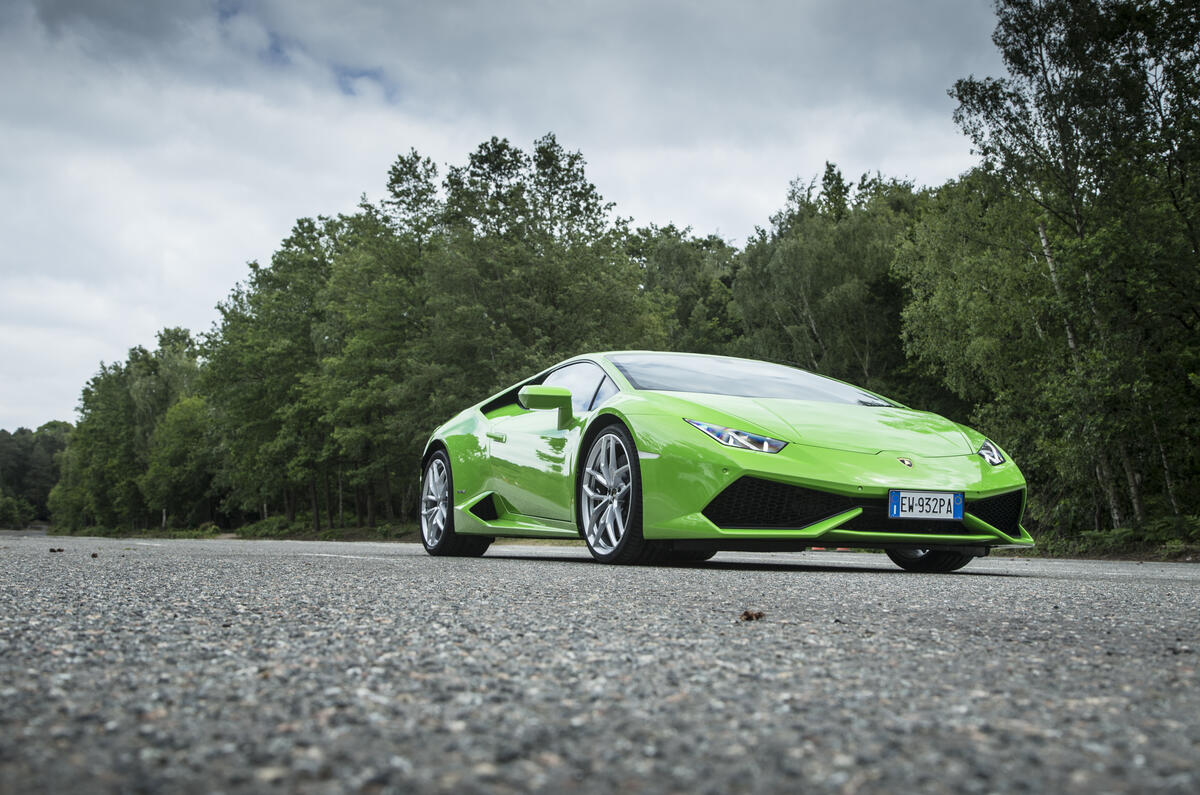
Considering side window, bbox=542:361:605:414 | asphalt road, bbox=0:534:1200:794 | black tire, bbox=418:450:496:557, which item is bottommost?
asphalt road, bbox=0:534:1200:794

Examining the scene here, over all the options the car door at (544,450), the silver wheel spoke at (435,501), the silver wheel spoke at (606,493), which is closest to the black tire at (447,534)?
the silver wheel spoke at (435,501)

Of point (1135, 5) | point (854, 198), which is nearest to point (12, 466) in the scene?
point (854, 198)

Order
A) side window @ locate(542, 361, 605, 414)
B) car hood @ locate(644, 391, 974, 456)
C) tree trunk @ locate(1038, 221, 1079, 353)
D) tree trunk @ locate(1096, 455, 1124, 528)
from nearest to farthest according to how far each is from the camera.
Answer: car hood @ locate(644, 391, 974, 456), side window @ locate(542, 361, 605, 414), tree trunk @ locate(1038, 221, 1079, 353), tree trunk @ locate(1096, 455, 1124, 528)

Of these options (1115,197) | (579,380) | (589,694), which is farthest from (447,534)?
(1115,197)

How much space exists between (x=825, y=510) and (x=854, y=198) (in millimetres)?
45777

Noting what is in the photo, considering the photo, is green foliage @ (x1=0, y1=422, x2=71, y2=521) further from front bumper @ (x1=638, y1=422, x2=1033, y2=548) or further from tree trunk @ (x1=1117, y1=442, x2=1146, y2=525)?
front bumper @ (x1=638, y1=422, x2=1033, y2=548)

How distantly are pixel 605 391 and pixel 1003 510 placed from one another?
238 centimetres

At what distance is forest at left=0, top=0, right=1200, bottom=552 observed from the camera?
1648 centimetres

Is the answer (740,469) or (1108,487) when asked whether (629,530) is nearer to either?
(740,469)

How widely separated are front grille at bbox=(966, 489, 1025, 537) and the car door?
2296mm

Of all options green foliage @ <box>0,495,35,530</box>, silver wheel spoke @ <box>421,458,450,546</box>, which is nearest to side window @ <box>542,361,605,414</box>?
silver wheel spoke @ <box>421,458,450,546</box>

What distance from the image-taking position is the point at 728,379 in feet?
20.8

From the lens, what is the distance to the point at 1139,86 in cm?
1752

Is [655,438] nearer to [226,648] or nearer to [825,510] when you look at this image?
[825,510]
